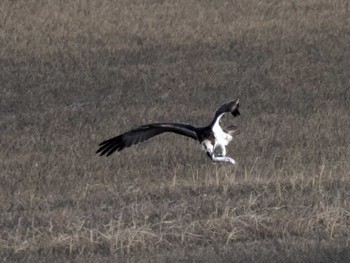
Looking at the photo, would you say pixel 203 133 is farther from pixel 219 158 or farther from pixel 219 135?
pixel 219 158

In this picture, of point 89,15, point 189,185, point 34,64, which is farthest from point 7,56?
point 189,185

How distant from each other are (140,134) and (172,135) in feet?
19.3

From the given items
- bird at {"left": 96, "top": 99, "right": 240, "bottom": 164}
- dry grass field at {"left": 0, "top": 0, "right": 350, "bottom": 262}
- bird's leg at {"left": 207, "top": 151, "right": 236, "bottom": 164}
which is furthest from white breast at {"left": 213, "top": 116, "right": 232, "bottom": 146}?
dry grass field at {"left": 0, "top": 0, "right": 350, "bottom": 262}

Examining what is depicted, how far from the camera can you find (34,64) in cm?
2306

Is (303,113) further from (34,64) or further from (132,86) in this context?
(34,64)

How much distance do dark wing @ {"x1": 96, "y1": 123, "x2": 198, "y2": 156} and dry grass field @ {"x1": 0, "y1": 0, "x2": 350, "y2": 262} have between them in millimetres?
449

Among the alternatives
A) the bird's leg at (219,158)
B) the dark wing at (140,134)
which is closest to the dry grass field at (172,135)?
the bird's leg at (219,158)

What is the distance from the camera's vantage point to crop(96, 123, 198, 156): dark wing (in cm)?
966

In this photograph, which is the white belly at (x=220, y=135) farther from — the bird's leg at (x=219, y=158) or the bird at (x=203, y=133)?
the bird's leg at (x=219, y=158)

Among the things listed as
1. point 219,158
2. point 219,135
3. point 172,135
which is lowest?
point 219,158

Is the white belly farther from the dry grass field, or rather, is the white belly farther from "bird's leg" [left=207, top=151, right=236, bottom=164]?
the dry grass field

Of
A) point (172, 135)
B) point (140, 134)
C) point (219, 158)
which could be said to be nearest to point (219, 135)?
point (219, 158)

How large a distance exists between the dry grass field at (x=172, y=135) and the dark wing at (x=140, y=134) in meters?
0.45

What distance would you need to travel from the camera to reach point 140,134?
993 cm
